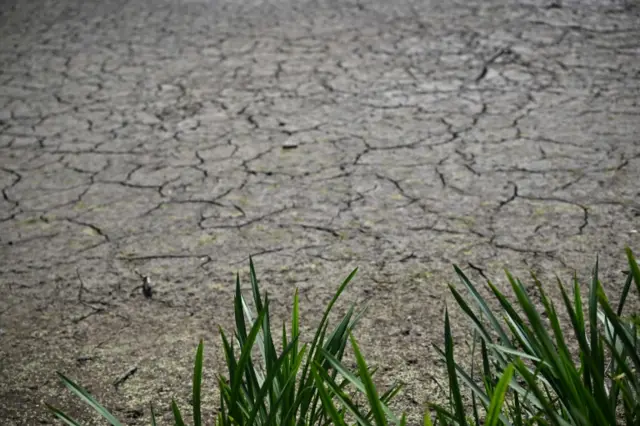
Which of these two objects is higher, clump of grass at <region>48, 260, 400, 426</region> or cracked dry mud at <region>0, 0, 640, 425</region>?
clump of grass at <region>48, 260, 400, 426</region>

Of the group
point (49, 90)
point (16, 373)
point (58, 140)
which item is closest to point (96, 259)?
point (16, 373)

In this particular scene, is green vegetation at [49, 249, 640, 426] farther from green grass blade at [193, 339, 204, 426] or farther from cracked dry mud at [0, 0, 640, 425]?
cracked dry mud at [0, 0, 640, 425]

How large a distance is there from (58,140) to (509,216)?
1.88m

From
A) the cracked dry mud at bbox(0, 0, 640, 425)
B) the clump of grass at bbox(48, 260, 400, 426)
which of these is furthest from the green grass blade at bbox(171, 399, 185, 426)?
the cracked dry mud at bbox(0, 0, 640, 425)

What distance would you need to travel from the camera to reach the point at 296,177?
2795 millimetres

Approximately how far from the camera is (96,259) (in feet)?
7.62

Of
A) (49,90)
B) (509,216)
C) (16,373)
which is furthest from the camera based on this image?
(49,90)

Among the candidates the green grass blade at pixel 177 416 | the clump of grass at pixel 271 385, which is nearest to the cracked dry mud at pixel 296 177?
the clump of grass at pixel 271 385

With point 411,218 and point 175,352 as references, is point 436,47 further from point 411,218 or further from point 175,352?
point 175,352

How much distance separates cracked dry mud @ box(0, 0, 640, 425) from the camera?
1.97m

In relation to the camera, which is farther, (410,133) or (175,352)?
(410,133)

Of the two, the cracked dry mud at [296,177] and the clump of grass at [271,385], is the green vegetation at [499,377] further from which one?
the cracked dry mud at [296,177]

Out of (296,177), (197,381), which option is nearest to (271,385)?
(197,381)

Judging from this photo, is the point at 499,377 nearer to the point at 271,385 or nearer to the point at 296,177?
the point at 271,385
